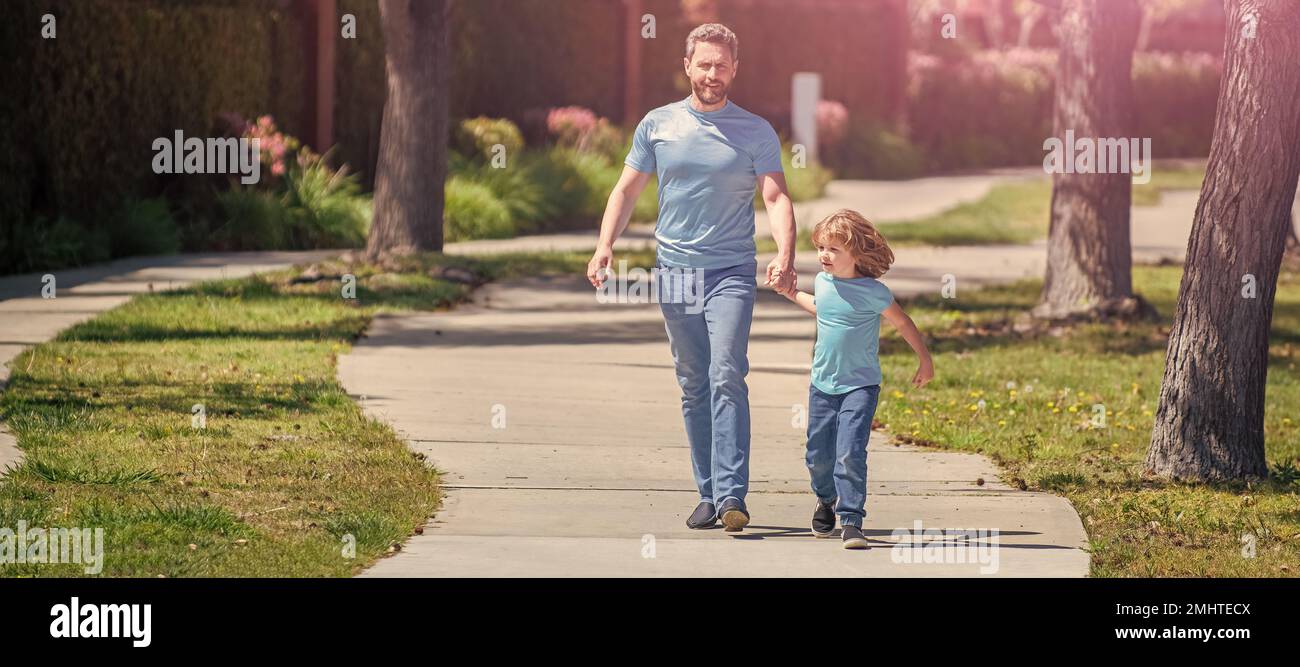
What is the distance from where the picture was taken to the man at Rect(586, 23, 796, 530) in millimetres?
7371

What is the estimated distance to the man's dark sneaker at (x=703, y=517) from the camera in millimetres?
7613

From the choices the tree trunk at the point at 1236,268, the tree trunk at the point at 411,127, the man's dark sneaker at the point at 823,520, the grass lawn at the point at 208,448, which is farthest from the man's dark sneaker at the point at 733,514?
the tree trunk at the point at 411,127

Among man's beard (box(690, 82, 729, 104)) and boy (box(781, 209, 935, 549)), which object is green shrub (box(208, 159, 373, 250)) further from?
boy (box(781, 209, 935, 549))

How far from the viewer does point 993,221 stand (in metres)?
24.3

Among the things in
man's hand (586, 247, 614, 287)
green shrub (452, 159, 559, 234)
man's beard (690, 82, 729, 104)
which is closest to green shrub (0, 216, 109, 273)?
green shrub (452, 159, 559, 234)

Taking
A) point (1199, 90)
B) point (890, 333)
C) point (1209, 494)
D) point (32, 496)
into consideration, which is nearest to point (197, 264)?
point (890, 333)

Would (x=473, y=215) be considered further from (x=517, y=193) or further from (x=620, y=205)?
(x=620, y=205)

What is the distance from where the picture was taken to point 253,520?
24.5ft

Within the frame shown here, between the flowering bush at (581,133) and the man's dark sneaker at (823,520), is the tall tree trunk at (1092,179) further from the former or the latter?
the flowering bush at (581,133)

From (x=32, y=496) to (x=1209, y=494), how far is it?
5103 millimetres

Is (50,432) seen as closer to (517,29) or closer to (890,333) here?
(890,333)

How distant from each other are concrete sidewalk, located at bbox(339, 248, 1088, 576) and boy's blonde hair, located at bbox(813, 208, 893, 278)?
3.54 ft

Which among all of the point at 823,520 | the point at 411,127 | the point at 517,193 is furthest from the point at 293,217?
the point at 823,520

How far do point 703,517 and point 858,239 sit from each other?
1276 mm
